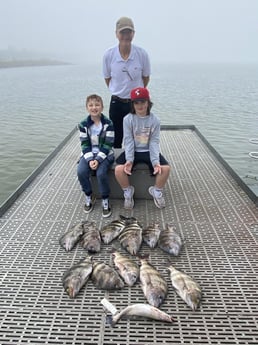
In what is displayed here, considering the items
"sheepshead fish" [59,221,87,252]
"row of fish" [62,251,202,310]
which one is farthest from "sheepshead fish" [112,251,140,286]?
"sheepshead fish" [59,221,87,252]

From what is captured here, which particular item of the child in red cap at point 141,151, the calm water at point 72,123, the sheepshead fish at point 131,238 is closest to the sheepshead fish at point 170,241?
the sheepshead fish at point 131,238

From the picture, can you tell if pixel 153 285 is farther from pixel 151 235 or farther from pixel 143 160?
pixel 143 160

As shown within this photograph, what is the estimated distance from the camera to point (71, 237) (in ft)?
11.9

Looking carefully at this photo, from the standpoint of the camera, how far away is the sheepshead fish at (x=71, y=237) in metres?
3.56

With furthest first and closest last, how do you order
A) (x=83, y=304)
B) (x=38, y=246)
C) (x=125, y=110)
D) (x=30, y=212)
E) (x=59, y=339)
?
(x=125, y=110) → (x=30, y=212) → (x=38, y=246) → (x=83, y=304) → (x=59, y=339)

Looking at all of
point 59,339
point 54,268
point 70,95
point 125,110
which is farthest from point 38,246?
point 70,95

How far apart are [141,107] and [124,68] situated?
794mm

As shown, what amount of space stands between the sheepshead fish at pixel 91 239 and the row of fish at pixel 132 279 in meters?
0.22

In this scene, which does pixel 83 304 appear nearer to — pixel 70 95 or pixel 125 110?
pixel 125 110

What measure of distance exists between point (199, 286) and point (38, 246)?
1688 millimetres

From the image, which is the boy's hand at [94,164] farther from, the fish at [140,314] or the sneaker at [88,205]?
the fish at [140,314]

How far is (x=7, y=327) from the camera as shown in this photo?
2615 mm

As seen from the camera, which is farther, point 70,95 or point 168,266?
point 70,95

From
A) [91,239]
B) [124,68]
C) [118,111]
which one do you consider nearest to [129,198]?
[91,239]
